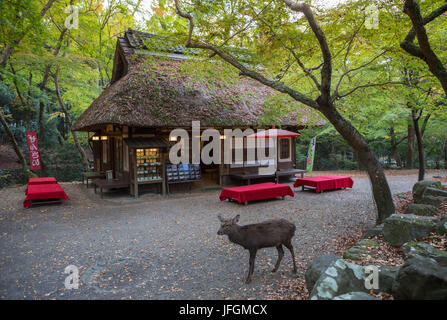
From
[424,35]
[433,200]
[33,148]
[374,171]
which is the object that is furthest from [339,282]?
[33,148]

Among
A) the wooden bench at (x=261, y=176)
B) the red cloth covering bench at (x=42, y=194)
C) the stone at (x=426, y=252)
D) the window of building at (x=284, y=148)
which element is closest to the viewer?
the stone at (x=426, y=252)

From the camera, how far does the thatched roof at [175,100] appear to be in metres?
9.90

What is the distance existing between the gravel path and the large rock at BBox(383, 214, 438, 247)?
1.19 metres

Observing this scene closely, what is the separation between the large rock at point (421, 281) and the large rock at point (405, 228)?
6.70 feet

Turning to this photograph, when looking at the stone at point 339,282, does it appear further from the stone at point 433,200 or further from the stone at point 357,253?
the stone at point 433,200

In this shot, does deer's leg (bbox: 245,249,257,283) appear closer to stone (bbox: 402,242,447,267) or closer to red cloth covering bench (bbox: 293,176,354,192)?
stone (bbox: 402,242,447,267)

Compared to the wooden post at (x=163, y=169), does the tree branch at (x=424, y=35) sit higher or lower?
higher

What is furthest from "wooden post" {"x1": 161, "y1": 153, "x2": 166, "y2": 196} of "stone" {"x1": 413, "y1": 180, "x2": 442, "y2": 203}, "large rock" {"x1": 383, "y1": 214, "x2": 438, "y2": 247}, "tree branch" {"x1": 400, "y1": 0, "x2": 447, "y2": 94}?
"tree branch" {"x1": 400, "y1": 0, "x2": 447, "y2": 94}

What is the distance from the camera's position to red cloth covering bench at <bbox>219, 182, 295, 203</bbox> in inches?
378

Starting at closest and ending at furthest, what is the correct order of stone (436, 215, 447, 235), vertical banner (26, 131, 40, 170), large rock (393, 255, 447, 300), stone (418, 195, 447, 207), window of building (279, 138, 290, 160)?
1. large rock (393, 255, 447, 300)
2. stone (436, 215, 447, 235)
3. stone (418, 195, 447, 207)
4. vertical banner (26, 131, 40, 170)
5. window of building (279, 138, 290, 160)

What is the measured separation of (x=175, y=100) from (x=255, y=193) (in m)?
5.24

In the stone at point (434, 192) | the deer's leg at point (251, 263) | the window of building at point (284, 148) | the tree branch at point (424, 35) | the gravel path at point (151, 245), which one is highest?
the tree branch at point (424, 35)

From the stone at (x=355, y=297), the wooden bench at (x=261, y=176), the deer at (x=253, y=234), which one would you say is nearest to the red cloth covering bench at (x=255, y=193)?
the wooden bench at (x=261, y=176)
